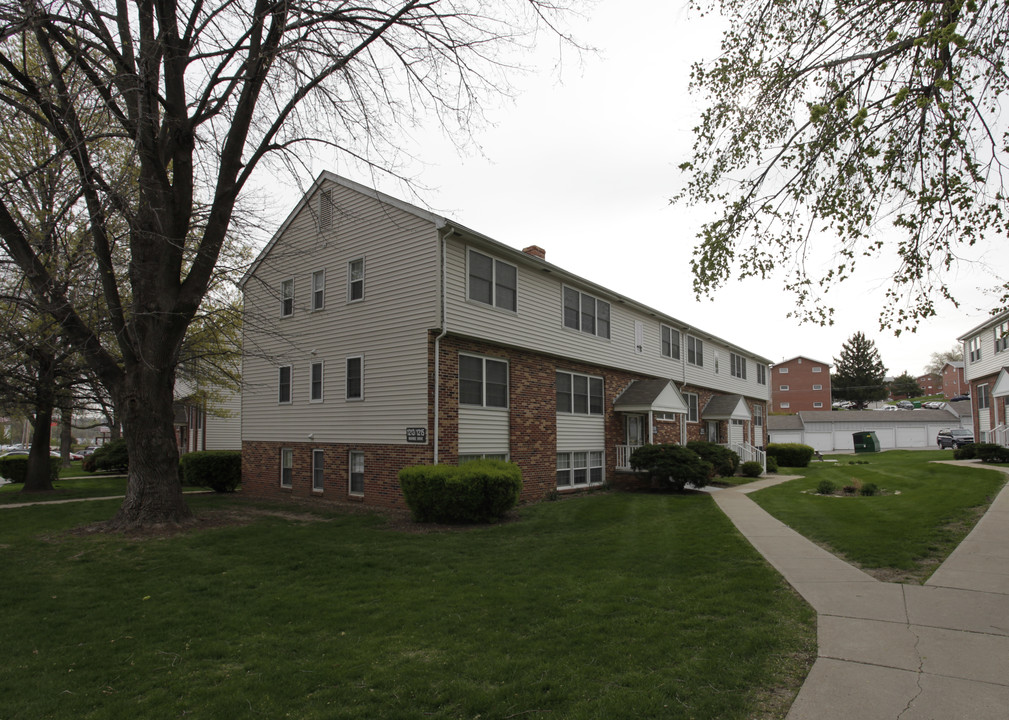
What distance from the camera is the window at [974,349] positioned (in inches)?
1337

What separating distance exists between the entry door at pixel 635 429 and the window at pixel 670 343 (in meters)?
3.57

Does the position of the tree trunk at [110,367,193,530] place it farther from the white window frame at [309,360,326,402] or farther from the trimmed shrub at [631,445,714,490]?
the trimmed shrub at [631,445,714,490]

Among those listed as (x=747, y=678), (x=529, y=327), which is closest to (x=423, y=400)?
(x=529, y=327)

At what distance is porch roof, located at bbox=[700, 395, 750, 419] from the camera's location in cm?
2883

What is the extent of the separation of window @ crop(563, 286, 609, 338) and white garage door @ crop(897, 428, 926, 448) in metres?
44.8

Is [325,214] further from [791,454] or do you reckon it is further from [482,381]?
[791,454]

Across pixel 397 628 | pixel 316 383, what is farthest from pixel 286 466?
pixel 397 628

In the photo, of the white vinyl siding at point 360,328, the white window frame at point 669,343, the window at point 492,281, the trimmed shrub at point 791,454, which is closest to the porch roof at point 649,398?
the white window frame at point 669,343

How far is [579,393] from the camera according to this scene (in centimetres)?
1969

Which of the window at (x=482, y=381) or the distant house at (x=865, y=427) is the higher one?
the window at (x=482, y=381)

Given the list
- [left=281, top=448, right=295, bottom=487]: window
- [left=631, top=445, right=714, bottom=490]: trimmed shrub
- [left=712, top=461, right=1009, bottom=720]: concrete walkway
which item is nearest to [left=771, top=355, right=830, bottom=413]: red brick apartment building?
[left=631, top=445, right=714, bottom=490]: trimmed shrub

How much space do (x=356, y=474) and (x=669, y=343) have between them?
48.8 feet

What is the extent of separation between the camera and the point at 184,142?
11625mm

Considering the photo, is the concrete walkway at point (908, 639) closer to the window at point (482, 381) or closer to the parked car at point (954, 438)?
the window at point (482, 381)
